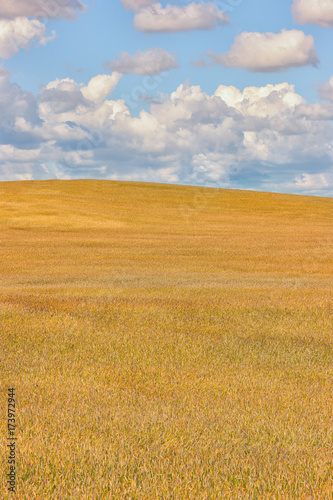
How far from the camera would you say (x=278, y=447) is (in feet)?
19.7

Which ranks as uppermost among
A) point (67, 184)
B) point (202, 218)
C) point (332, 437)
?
point (67, 184)

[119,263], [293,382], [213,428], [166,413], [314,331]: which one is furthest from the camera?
[119,263]

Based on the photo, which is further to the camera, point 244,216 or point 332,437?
point 244,216

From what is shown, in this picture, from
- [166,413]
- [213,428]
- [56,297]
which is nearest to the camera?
[213,428]

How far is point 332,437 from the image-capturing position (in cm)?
637

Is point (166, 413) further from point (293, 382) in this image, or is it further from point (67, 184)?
point (67, 184)

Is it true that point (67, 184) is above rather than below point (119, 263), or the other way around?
above

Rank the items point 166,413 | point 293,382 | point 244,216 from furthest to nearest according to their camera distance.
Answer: point 244,216, point 293,382, point 166,413

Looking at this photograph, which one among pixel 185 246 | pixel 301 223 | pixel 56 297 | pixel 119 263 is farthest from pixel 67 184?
pixel 56 297

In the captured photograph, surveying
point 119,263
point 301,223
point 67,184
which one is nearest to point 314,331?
point 119,263

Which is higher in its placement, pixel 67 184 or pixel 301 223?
pixel 67 184

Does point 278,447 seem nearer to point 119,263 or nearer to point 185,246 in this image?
point 119,263

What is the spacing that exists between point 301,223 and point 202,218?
13.6 m

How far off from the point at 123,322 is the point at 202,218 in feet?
193
